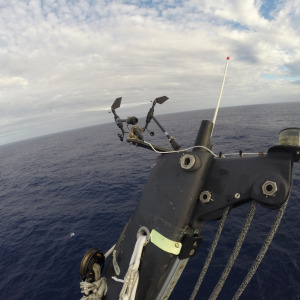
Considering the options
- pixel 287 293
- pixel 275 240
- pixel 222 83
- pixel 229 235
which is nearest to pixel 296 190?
pixel 275 240

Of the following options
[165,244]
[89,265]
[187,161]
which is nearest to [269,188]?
[187,161]

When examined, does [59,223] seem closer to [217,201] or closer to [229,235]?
[229,235]

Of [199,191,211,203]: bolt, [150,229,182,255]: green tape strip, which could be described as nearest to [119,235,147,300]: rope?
[150,229,182,255]: green tape strip

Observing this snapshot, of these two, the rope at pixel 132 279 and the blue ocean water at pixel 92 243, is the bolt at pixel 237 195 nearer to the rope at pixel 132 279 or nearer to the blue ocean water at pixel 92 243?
the rope at pixel 132 279

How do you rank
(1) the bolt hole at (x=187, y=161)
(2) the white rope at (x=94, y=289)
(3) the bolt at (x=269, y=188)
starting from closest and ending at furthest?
(3) the bolt at (x=269, y=188)
(1) the bolt hole at (x=187, y=161)
(2) the white rope at (x=94, y=289)

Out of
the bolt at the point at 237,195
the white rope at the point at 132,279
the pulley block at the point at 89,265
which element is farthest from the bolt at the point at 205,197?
the pulley block at the point at 89,265

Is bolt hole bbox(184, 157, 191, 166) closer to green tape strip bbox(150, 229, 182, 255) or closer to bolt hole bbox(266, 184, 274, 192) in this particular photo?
bolt hole bbox(266, 184, 274, 192)
